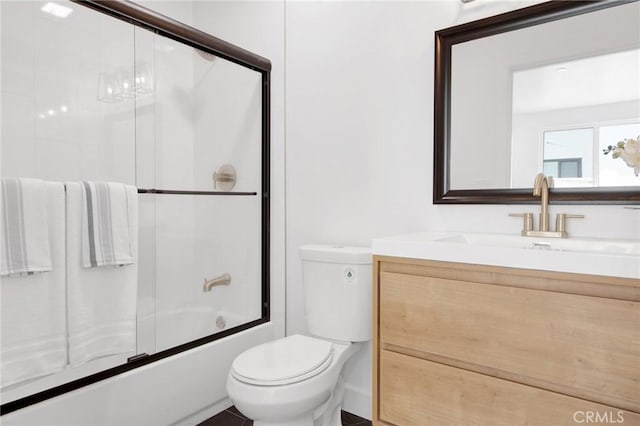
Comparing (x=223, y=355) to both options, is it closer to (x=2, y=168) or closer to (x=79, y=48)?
(x=2, y=168)

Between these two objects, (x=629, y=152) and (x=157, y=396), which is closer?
(x=629, y=152)

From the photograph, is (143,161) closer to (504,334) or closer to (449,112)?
(449,112)

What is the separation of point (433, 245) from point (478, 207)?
0.48 meters

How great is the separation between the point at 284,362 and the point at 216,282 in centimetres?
85

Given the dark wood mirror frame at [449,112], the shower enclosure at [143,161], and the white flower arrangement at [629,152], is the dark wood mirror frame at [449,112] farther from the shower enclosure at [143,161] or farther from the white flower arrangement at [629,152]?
the shower enclosure at [143,161]

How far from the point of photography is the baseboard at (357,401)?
6.66 feet

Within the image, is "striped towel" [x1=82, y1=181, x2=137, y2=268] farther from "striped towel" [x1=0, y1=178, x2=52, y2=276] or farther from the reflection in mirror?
the reflection in mirror

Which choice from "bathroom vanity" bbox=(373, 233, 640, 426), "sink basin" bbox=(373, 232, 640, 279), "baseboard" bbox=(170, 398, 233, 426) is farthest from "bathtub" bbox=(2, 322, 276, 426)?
"sink basin" bbox=(373, 232, 640, 279)

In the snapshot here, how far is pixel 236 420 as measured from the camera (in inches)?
79.4

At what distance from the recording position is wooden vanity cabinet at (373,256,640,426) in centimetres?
108

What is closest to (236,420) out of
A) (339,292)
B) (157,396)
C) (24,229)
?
(157,396)

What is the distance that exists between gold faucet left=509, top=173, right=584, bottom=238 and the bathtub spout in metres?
1.54

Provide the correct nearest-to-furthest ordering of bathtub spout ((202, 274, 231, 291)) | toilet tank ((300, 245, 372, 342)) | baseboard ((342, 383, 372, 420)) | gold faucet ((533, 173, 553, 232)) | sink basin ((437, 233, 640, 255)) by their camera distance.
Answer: sink basin ((437, 233, 640, 255)) < gold faucet ((533, 173, 553, 232)) < toilet tank ((300, 245, 372, 342)) < baseboard ((342, 383, 372, 420)) < bathtub spout ((202, 274, 231, 291))

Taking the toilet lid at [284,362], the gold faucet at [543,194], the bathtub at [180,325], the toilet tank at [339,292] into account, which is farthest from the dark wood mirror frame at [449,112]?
the bathtub at [180,325]
